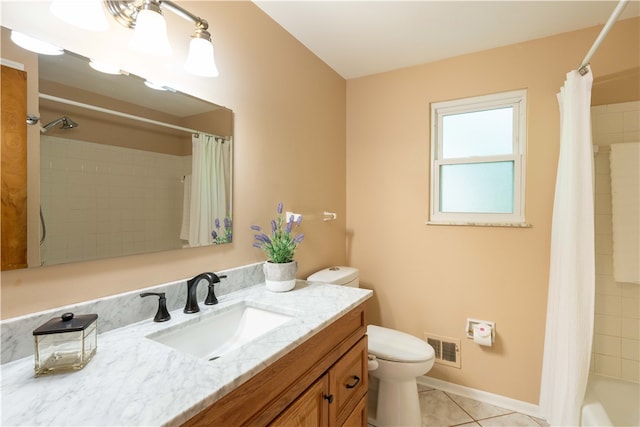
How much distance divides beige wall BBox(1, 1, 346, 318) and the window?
74cm

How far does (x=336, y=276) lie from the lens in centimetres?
194

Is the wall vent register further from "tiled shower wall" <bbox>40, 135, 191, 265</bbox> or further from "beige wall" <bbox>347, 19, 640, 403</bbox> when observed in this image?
"tiled shower wall" <bbox>40, 135, 191, 265</bbox>

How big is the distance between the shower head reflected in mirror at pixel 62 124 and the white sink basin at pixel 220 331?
0.68 m

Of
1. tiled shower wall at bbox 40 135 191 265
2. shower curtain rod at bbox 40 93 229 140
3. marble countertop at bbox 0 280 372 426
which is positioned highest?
shower curtain rod at bbox 40 93 229 140

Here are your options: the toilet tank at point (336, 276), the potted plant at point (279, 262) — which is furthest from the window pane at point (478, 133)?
the potted plant at point (279, 262)

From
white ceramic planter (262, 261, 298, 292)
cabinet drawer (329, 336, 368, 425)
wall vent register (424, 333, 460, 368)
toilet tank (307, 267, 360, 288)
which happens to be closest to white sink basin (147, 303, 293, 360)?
white ceramic planter (262, 261, 298, 292)

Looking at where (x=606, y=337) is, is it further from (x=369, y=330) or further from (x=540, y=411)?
(x=369, y=330)

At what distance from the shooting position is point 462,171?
214 cm

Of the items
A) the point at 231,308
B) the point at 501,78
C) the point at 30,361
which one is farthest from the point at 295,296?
the point at 501,78

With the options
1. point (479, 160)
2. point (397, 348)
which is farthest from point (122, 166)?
point (479, 160)

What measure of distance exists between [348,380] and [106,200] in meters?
1.13

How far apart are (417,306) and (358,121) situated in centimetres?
152

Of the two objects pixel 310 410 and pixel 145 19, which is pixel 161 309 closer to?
pixel 310 410

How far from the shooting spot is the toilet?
164cm
